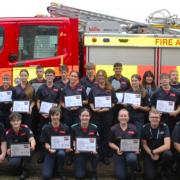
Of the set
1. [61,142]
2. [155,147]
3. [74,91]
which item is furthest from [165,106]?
[61,142]

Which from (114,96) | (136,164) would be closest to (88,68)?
(114,96)

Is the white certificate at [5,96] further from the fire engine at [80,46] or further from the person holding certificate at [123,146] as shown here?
the person holding certificate at [123,146]

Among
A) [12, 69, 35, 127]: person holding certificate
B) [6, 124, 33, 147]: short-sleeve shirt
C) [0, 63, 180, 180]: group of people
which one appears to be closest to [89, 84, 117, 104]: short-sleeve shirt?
[0, 63, 180, 180]: group of people

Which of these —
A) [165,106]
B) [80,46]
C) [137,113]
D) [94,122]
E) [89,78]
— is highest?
[80,46]

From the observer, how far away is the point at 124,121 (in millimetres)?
7457

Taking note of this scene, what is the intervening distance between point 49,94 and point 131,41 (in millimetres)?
2584

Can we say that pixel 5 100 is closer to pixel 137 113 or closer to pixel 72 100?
pixel 72 100

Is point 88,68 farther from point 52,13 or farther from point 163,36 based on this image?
point 52,13

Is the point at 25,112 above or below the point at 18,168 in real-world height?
above

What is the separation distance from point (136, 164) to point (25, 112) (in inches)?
82.2

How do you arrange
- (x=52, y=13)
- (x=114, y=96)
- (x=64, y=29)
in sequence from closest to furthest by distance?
(x=114, y=96)
(x=64, y=29)
(x=52, y=13)

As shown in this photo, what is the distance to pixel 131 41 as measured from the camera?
32.4ft

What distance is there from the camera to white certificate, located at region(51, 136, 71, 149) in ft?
24.6

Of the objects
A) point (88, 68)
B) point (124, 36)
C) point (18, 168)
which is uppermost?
point (124, 36)
